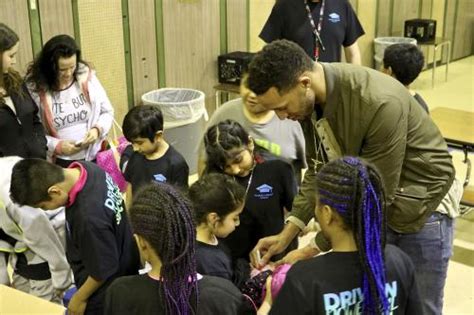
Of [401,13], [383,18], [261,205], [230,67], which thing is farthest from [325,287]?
[401,13]

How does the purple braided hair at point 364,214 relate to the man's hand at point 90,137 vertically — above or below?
above

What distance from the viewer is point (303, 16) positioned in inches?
162

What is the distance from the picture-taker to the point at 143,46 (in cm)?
530

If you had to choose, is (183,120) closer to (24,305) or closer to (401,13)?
(24,305)

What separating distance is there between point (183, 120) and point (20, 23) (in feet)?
4.78

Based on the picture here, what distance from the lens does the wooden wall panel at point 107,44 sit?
4.84 metres

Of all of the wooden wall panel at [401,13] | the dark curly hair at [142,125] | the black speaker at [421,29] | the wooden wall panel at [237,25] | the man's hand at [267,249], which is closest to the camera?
the man's hand at [267,249]

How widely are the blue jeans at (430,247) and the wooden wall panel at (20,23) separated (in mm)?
3327

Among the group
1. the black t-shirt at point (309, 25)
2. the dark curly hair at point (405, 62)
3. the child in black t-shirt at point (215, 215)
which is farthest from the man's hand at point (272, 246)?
the black t-shirt at point (309, 25)

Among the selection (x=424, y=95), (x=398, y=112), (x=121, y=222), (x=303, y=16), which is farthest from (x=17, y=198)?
(x=424, y=95)

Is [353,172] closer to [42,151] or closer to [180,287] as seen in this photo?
[180,287]

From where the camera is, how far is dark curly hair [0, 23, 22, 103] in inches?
124

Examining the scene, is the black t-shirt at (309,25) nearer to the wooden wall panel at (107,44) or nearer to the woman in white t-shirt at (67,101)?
the woman in white t-shirt at (67,101)

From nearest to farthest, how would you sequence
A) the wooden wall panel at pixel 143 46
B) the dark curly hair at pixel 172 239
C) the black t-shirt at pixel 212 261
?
the dark curly hair at pixel 172 239 → the black t-shirt at pixel 212 261 → the wooden wall panel at pixel 143 46
